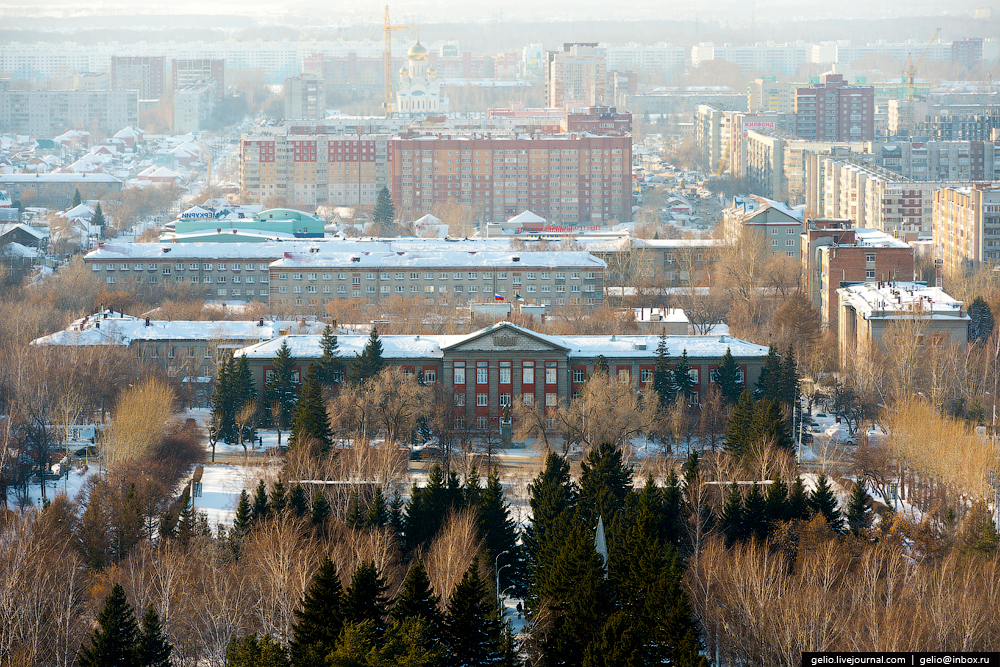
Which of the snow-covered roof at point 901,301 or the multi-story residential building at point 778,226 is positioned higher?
the multi-story residential building at point 778,226

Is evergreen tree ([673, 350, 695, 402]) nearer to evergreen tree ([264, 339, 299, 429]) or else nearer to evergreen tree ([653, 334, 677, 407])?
evergreen tree ([653, 334, 677, 407])

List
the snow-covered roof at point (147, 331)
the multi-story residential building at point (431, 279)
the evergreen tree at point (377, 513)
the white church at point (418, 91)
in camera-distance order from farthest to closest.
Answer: the white church at point (418, 91)
the multi-story residential building at point (431, 279)
the snow-covered roof at point (147, 331)
the evergreen tree at point (377, 513)

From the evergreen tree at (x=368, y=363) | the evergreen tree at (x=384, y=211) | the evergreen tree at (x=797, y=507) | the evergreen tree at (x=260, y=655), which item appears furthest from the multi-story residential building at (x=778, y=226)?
the evergreen tree at (x=260, y=655)

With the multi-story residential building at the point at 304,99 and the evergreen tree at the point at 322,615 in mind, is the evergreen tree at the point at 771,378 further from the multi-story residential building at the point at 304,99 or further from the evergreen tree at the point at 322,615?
the multi-story residential building at the point at 304,99

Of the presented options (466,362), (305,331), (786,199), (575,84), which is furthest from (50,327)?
(575,84)

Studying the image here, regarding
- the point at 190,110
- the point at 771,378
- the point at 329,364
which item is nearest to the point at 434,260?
the point at 329,364

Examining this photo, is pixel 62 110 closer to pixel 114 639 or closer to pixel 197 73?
pixel 197 73

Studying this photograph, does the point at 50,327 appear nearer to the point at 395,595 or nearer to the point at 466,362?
the point at 466,362
